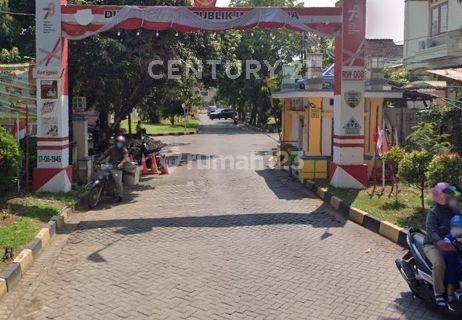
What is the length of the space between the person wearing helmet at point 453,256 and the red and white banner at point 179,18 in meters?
7.92

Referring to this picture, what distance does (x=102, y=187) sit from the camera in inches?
479

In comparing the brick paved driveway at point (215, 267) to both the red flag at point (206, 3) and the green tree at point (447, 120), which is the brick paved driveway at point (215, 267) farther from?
the red flag at point (206, 3)

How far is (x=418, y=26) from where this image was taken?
26.6 metres

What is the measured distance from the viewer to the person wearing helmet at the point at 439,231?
18.3ft

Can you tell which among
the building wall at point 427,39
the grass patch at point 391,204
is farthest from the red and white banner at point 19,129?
the building wall at point 427,39

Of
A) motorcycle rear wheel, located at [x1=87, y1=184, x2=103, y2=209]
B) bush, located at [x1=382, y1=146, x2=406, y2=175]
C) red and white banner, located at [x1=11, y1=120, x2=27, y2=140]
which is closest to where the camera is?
bush, located at [x1=382, y1=146, x2=406, y2=175]

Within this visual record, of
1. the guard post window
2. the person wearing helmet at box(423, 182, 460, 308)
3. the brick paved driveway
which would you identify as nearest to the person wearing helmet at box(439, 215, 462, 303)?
the person wearing helmet at box(423, 182, 460, 308)

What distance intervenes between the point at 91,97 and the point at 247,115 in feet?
137

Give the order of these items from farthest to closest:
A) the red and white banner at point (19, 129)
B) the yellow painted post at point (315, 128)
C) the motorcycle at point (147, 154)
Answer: the motorcycle at point (147, 154), the yellow painted post at point (315, 128), the red and white banner at point (19, 129)

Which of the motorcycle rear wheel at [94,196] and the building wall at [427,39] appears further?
the building wall at [427,39]

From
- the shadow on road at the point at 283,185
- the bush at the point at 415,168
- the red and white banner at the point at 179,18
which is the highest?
the red and white banner at the point at 179,18

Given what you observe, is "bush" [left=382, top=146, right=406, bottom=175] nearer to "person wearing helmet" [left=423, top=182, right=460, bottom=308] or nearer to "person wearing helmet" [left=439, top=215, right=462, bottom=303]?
"person wearing helmet" [left=423, top=182, right=460, bottom=308]

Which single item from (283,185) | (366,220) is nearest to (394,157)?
(366,220)

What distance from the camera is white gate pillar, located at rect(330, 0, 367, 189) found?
1287 centimetres
